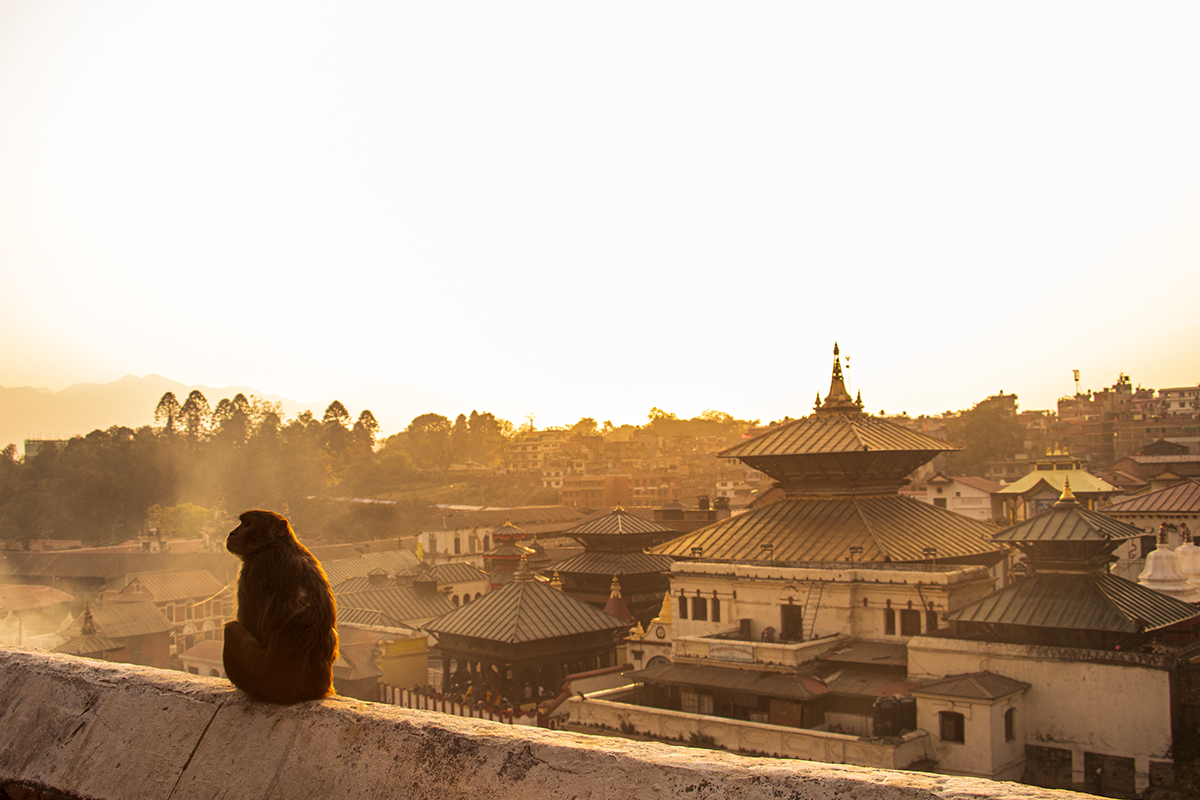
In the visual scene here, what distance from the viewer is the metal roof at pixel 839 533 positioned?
3297 centimetres

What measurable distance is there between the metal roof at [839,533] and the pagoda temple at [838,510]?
0.04m

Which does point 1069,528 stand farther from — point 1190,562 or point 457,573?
point 457,573

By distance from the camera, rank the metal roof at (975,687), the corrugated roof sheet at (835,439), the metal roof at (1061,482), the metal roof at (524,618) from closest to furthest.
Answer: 1. the metal roof at (975,687)
2. the metal roof at (524,618)
3. the corrugated roof sheet at (835,439)
4. the metal roof at (1061,482)

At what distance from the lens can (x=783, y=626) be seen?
32969mm

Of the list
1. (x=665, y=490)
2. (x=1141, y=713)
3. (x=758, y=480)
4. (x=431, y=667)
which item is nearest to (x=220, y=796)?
(x=1141, y=713)

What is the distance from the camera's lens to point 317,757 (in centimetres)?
499

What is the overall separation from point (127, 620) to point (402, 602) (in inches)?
636

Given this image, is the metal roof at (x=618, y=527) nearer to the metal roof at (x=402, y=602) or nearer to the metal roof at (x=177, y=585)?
the metal roof at (x=402, y=602)

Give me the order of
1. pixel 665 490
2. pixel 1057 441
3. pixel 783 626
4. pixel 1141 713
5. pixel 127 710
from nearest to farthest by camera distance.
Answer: pixel 127 710
pixel 1141 713
pixel 783 626
pixel 1057 441
pixel 665 490

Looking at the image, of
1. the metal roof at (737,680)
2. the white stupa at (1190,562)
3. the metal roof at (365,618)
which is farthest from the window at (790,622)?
the metal roof at (365,618)

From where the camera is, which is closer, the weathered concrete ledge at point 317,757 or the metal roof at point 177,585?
the weathered concrete ledge at point 317,757

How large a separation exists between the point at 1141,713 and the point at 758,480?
10372 cm

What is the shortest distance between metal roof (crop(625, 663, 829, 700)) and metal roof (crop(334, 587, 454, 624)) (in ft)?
65.1

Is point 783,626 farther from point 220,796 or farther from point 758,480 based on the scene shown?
point 758,480
